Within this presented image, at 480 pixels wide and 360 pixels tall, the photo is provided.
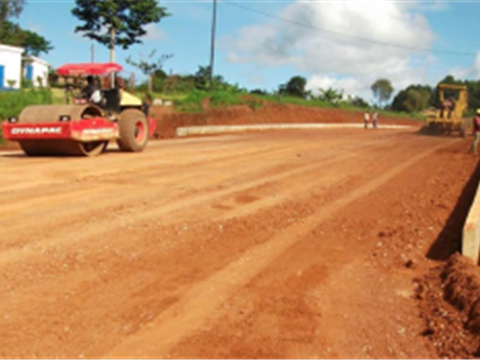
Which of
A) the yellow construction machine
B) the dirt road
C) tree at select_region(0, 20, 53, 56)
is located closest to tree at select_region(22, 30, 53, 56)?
tree at select_region(0, 20, 53, 56)

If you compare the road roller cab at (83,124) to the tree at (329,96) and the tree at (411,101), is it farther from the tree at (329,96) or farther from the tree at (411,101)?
the tree at (411,101)

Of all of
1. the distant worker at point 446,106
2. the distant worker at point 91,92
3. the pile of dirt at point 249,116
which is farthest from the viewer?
the distant worker at point 446,106

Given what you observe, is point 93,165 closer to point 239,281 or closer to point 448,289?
point 239,281

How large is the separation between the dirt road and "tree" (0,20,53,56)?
164 feet

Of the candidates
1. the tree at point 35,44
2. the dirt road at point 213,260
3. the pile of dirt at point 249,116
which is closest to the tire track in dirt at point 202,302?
the dirt road at point 213,260

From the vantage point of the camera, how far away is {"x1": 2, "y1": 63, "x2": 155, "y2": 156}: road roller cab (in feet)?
41.7

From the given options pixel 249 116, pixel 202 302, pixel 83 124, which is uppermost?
pixel 83 124

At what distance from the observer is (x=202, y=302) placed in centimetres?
484

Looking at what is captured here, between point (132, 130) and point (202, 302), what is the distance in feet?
34.7

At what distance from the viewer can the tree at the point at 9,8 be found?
53969 mm

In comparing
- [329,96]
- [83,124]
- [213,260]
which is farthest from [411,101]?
[213,260]

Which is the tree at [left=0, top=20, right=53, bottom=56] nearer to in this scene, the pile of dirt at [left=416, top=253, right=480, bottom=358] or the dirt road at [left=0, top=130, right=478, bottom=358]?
the dirt road at [left=0, top=130, right=478, bottom=358]

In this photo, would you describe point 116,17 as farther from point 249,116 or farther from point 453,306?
point 453,306

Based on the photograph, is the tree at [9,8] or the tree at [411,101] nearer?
the tree at [9,8]
